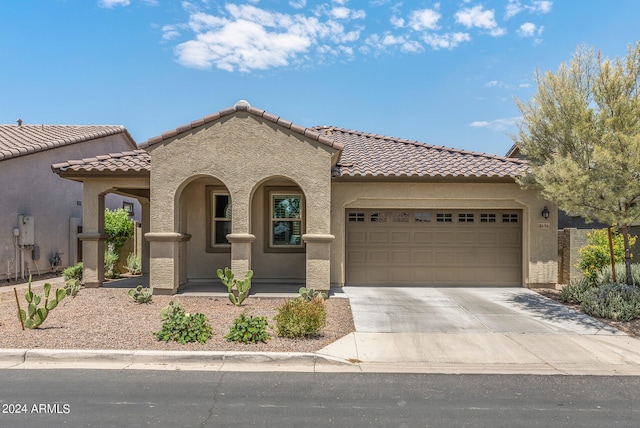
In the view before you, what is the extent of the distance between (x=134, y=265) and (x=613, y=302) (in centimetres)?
1479

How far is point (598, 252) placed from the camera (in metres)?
11.9

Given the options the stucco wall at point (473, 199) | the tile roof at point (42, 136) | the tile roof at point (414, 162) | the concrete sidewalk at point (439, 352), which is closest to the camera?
the concrete sidewalk at point (439, 352)

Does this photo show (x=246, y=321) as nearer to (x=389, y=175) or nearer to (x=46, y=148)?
(x=389, y=175)

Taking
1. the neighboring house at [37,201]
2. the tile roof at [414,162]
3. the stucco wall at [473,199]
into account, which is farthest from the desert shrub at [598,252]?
the neighboring house at [37,201]

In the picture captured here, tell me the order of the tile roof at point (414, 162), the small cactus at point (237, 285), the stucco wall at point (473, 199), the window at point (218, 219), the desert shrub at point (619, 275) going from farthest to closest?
the window at point (218, 219) → the stucco wall at point (473, 199) → the tile roof at point (414, 162) → the desert shrub at point (619, 275) → the small cactus at point (237, 285)

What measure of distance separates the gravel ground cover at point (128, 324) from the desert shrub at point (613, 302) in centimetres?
531

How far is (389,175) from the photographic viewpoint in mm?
12117

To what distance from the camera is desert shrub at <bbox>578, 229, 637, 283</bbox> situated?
11.8 meters

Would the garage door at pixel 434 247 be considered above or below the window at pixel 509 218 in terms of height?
below

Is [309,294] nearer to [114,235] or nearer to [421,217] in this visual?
[421,217]

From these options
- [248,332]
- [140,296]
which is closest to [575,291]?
[248,332]

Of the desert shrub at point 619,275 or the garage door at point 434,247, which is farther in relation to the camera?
the garage door at point 434,247

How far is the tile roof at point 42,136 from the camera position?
48.4 ft

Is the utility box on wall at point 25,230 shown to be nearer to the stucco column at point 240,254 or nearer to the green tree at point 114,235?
the green tree at point 114,235
